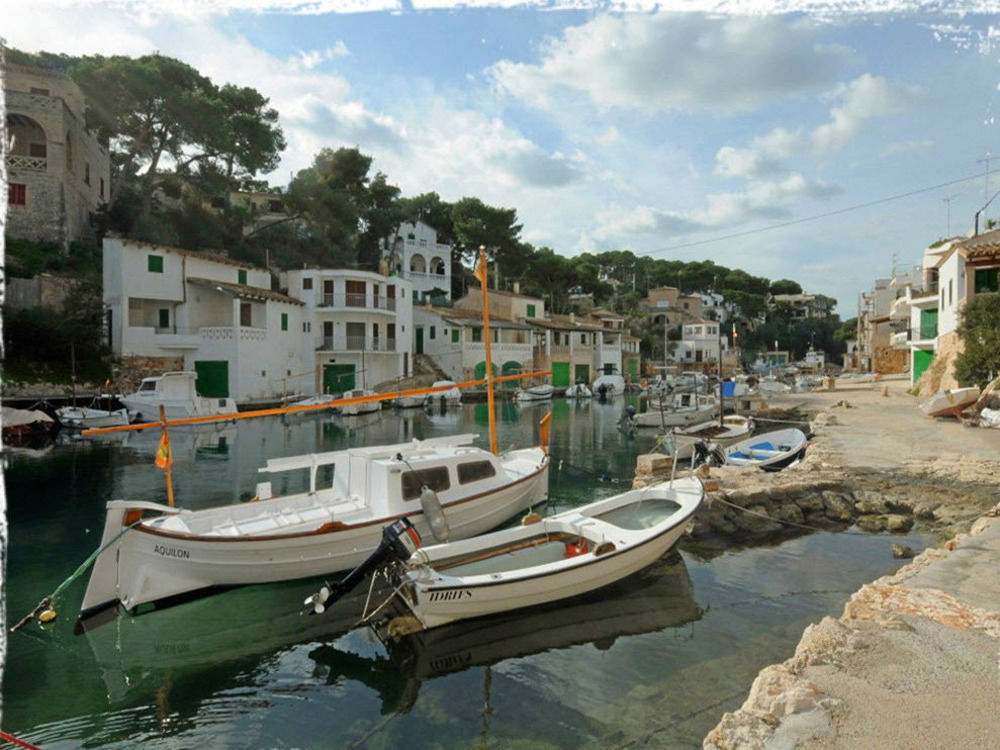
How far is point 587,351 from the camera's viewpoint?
197ft

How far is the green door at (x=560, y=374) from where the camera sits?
5741cm

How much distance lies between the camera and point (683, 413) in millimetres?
33156

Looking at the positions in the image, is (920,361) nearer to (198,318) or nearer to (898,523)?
(898,523)

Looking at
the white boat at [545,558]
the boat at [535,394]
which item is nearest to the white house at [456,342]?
the boat at [535,394]

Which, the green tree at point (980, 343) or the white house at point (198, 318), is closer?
the green tree at point (980, 343)

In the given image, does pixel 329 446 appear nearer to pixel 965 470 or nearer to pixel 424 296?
pixel 965 470

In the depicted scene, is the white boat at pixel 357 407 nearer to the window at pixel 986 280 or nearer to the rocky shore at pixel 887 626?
the rocky shore at pixel 887 626

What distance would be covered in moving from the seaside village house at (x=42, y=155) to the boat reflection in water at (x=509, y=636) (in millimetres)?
38419

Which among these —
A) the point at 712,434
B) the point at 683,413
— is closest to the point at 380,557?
the point at 712,434

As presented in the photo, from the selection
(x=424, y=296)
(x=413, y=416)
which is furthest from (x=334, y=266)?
(x=413, y=416)

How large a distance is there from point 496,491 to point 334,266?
4332cm

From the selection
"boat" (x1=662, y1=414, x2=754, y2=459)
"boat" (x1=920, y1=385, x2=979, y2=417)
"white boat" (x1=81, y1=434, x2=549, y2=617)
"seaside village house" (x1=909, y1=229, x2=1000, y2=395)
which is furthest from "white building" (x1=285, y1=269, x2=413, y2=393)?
"seaside village house" (x1=909, y1=229, x2=1000, y2=395)

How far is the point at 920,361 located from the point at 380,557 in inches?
1608

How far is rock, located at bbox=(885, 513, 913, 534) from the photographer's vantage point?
12.5m
